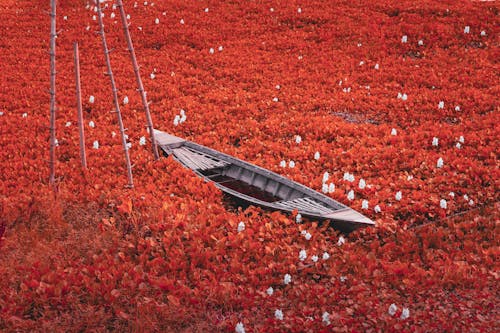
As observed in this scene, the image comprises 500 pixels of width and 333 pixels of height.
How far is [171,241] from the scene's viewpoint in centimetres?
927

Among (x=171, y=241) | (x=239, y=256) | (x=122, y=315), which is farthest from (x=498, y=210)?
(x=122, y=315)

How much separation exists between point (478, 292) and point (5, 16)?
27.9 m

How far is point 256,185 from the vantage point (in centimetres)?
1188

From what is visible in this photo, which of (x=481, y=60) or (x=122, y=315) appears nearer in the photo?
(x=122, y=315)

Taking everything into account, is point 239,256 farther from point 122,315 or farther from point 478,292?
point 478,292

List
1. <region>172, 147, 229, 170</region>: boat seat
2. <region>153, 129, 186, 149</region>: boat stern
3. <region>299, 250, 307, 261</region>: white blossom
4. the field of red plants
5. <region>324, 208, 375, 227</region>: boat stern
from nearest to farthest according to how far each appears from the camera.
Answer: the field of red plants
<region>299, 250, 307, 261</region>: white blossom
<region>324, 208, 375, 227</region>: boat stern
<region>172, 147, 229, 170</region>: boat seat
<region>153, 129, 186, 149</region>: boat stern

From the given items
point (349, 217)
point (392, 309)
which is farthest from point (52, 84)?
point (392, 309)

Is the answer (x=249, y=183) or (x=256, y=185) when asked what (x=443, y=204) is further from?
(x=249, y=183)

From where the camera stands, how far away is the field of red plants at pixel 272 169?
773 centimetres

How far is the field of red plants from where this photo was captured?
304 inches

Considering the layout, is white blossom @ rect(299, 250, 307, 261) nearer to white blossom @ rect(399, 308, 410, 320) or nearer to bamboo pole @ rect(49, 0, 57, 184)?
white blossom @ rect(399, 308, 410, 320)

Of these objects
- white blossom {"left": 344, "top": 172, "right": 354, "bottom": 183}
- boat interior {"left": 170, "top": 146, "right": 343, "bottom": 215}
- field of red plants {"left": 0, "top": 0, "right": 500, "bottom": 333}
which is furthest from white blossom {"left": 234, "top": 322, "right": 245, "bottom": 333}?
white blossom {"left": 344, "top": 172, "right": 354, "bottom": 183}

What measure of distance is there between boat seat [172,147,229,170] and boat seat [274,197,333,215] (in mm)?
2591

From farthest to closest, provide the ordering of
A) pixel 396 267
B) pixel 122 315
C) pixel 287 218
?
1. pixel 287 218
2. pixel 396 267
3. pixel 122 315
